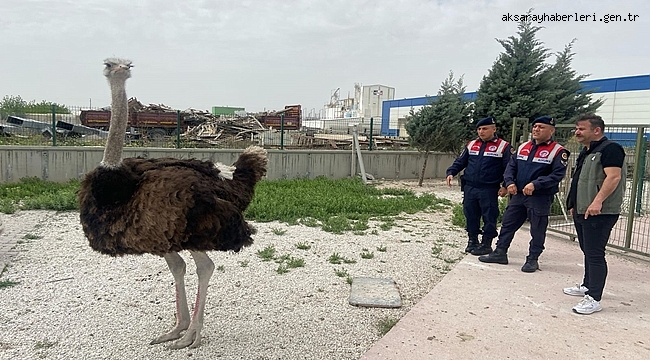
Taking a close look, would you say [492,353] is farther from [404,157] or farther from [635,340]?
[404,157]

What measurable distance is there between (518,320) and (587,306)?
656 millimetres

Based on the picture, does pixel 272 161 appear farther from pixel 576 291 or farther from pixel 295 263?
pixel 576 291

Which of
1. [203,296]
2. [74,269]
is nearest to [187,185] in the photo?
[203,296]

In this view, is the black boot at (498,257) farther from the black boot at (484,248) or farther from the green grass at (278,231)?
the green grass at (278,231)

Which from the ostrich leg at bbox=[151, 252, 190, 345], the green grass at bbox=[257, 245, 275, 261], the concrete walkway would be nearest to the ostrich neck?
the ostrich leg at bbox=[151, 252, 190, 345]

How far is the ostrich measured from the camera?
292 centimetres

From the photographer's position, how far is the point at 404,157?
47.5ft

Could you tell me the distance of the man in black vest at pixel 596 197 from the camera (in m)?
3.83

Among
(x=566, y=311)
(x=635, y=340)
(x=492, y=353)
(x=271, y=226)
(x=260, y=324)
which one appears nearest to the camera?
(x=492, y=353)

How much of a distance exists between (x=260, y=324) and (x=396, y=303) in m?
1.21

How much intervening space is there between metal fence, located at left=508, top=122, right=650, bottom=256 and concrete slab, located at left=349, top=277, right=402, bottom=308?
3.23 m

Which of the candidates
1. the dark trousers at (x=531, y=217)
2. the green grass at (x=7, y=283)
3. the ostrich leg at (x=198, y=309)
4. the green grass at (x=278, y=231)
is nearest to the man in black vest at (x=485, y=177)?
the dark trousers at (x=531, y=217)

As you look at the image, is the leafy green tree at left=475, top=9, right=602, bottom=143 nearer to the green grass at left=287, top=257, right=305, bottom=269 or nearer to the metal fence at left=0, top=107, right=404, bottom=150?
the metal fence at left=0, top=107, right=404, bottom=150

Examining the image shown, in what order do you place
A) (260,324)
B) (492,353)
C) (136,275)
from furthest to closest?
(136,275) < (260,324) < (492,353)
